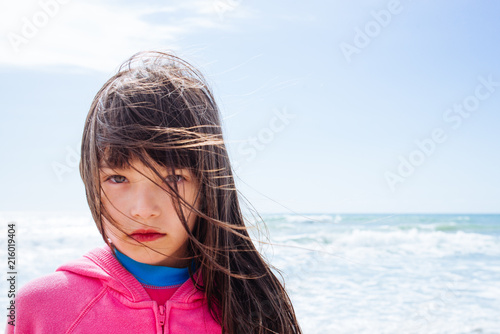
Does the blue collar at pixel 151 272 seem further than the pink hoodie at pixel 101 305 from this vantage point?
Yes

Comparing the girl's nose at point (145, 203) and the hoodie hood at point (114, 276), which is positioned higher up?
the girl's nose at point (145, 203)

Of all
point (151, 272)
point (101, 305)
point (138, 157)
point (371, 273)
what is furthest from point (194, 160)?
point (371, 273)

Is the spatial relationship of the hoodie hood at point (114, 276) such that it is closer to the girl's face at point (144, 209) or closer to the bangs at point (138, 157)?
the girl's face at point (144, 209)

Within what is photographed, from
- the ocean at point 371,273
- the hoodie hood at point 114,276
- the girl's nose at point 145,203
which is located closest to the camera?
the girl's nose at point 145,203

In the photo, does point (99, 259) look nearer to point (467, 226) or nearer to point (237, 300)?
point (237, 300)

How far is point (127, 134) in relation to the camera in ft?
4.26

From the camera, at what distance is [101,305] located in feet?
4.42

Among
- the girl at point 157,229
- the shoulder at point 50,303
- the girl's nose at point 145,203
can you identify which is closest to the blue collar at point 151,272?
the girl at point 157,229

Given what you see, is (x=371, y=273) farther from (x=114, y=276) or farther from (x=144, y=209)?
(x=144, y=209)

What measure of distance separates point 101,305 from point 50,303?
0.13 m

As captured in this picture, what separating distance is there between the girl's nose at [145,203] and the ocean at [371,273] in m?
0.40

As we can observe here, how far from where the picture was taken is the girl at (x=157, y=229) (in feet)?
4.24

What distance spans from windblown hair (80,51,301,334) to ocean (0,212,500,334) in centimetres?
12

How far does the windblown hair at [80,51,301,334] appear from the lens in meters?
1.31
